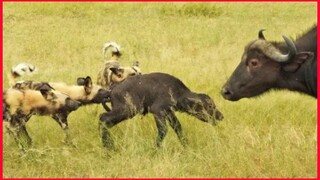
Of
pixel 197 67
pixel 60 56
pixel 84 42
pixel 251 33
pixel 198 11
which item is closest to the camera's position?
pixel 197 67

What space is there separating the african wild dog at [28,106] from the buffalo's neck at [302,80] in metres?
2.64

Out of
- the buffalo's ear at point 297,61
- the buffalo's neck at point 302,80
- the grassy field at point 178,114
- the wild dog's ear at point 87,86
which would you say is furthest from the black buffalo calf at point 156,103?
the buffalo's ear at point 297,61

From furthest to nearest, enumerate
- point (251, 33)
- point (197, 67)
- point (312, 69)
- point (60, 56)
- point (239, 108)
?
point (251, 33), point (60, 56), point (197, 67), point (239, 108), point (312, 69)

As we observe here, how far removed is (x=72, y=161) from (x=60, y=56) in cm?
735

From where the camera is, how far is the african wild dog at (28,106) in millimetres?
6905

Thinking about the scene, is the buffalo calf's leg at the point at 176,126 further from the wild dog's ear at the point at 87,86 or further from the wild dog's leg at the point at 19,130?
the wild dog's leg at the point at 19,130

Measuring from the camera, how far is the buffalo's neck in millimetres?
6203

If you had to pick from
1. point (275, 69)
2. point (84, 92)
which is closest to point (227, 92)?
point (275, 69)

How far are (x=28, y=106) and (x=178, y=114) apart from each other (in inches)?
80.0

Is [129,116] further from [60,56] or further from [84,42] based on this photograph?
[84,42]

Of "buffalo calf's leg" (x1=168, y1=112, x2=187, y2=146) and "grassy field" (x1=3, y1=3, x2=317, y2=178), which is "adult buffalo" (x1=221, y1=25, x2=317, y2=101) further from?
"buffalo calf's leg" (x1=168, y1=112, x2=187, y2=146)

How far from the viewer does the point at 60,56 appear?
1352 centimetres

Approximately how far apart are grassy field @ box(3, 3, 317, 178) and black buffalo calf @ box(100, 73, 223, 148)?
0.17 metres

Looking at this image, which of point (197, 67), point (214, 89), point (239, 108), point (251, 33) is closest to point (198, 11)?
point (251, 33)
